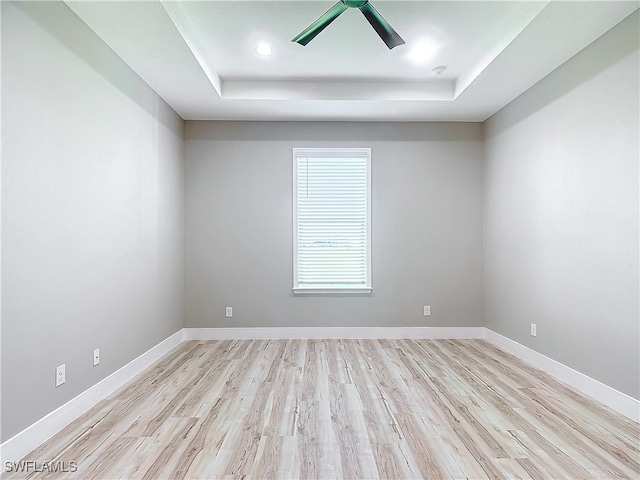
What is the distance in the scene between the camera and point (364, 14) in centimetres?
232

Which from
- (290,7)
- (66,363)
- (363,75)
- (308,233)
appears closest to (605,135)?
(363,75)

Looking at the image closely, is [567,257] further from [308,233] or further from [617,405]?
[308,233]

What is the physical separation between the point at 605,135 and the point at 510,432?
2.24 metres

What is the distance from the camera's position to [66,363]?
2.38m

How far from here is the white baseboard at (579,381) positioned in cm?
245

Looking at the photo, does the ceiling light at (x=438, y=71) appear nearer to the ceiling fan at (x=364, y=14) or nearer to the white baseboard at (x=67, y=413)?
the ceiling fan at (x=364, y=14)

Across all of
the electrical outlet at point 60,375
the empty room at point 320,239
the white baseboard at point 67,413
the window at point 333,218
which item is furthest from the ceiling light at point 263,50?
the white baseboard at point 67,413

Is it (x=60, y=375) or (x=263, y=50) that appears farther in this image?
(x=263, y=50)

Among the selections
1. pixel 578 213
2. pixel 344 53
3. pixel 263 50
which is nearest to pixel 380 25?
pixel 344 53

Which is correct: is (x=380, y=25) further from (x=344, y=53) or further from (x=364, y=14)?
(x=344, y=53)

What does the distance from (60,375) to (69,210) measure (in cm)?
107

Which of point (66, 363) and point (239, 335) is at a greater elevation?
point (66, 363)

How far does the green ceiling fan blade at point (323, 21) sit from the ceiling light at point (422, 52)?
1.12 m

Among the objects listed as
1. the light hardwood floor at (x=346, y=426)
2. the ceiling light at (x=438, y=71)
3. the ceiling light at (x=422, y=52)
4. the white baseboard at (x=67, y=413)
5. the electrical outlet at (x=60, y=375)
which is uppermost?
the ceiling light at (x=422, y=52)
